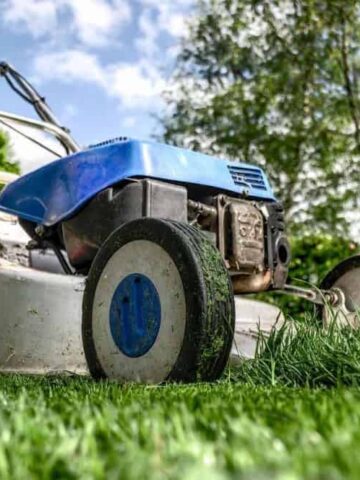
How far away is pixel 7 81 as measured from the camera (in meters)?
3.90

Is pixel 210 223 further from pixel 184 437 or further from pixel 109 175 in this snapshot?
pixel 184 437

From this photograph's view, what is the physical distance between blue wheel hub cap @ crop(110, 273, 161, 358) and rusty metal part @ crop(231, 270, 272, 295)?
71cm

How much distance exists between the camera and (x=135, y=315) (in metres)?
2.25

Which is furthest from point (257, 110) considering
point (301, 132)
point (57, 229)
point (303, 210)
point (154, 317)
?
point (154, 317)

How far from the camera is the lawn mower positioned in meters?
2.13

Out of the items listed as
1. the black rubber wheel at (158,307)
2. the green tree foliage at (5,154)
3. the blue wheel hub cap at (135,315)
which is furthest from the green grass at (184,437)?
the green tree foliage at (5,154)

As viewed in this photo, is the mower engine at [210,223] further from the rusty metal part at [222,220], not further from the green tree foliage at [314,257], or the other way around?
the green tree foliage at [314,257]

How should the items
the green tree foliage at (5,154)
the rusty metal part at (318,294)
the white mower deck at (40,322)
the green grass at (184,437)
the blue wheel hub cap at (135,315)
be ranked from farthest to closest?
the green tree foliage at (5,154), the rusty metal part at (318,294), the white mower deck at (40,322), the blue wheel hub cap at (135,315), the green grass at (184,437)

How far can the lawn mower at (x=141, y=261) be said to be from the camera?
83.8 inches

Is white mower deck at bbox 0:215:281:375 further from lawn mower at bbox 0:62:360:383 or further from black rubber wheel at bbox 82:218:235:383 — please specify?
black rubber wheel at bbox 82:218:235:383

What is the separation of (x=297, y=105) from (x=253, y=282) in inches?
262

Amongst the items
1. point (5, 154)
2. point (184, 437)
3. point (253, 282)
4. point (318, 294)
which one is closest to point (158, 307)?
point (253, 282)

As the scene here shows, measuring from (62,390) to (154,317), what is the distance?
17.3 inches

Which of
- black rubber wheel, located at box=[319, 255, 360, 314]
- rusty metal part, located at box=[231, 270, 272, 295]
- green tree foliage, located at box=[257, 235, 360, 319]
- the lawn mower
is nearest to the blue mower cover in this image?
the lawn mower
